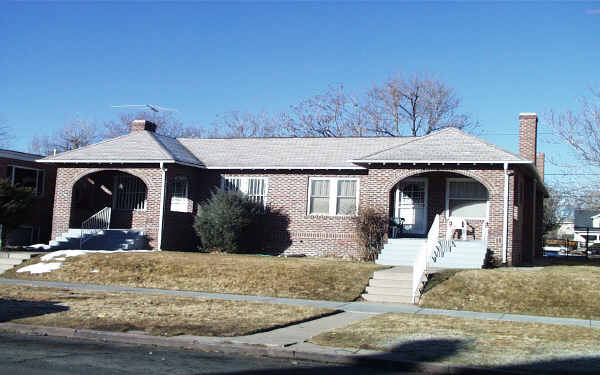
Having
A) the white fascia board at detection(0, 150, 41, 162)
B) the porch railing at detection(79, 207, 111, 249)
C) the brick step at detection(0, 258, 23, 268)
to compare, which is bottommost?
the brick step at detection(0, 258, 23, 268)

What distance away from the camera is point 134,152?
2495 cm

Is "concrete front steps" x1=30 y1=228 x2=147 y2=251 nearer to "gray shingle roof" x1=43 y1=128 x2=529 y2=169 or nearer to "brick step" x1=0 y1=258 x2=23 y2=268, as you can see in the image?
"gray shingle roof" x1=43 y1=128 x2=529 y2=169

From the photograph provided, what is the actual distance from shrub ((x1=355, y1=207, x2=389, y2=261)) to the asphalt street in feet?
42.6

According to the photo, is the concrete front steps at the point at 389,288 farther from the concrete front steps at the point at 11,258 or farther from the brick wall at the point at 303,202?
the concrete front steps at the point at 11,258

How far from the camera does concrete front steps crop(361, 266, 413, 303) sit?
15633mm

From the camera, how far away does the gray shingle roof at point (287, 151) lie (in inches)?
975

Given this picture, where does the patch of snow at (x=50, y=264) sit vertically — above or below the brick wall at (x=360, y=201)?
below

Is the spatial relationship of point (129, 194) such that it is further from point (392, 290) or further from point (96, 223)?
point (392, 290)

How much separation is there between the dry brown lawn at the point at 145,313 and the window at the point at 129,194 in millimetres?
10443

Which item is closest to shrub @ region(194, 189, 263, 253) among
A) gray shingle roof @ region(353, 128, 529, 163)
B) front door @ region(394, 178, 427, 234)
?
gray shingle roof @ region(353, 128, 529, 163)

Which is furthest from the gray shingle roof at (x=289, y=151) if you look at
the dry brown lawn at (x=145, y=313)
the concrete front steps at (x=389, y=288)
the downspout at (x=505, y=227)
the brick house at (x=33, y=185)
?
the dry brown lawn at (x=145, y=313)

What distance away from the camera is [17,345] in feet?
31.6

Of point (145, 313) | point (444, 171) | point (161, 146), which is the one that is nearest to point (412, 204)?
point (444, 171)

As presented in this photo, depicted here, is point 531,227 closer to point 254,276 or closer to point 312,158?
point 312,158
